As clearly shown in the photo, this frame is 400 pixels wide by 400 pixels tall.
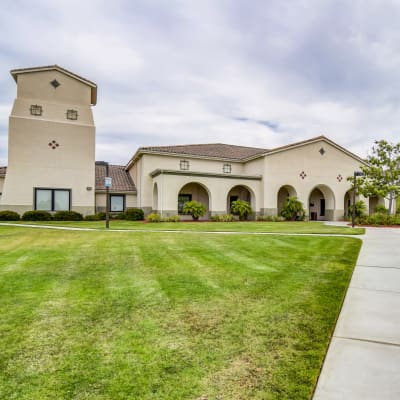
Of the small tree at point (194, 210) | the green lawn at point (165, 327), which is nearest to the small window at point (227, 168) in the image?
the small tree at point (194, 210)

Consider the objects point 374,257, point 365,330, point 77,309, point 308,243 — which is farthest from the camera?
point 308,243

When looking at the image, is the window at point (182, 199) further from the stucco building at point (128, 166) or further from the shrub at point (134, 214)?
the shrub at point (134, 214)

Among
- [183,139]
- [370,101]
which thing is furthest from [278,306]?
[183,139]

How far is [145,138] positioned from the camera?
4016 centimetres

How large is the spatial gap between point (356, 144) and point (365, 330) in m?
42.6

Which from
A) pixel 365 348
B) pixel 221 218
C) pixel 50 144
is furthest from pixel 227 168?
pixel 365 348

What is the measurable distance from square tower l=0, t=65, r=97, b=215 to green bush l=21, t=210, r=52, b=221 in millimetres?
919

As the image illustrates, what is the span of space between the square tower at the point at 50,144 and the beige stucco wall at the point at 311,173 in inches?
629

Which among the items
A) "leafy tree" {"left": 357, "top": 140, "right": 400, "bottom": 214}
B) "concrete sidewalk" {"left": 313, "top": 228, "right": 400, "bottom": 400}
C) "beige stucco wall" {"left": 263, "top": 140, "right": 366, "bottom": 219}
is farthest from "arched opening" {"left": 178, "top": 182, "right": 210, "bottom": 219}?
"concrete sidewalk" {"left": 313, "top": 228, "right": 400, "bottom": 400}

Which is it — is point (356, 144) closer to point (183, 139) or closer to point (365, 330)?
point (183, 139)

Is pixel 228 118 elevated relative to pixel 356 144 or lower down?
elevated

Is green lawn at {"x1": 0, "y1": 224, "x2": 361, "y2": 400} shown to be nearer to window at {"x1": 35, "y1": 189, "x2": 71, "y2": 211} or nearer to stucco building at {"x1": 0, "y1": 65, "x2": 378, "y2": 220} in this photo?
stucco building at {"x1": 0, "y1": 65, "x2": 378, "y2": 220}

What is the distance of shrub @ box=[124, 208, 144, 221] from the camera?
79.0ft

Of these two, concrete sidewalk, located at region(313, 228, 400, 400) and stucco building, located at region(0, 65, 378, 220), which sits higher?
stucco building, located at region(0, 65, 378, 220)
